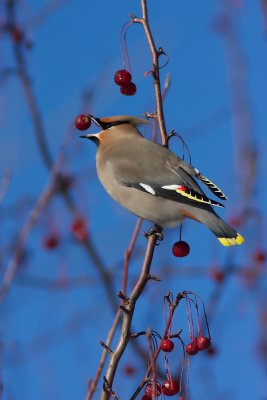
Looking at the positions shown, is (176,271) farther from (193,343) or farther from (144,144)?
(193,343)

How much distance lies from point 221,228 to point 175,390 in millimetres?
797

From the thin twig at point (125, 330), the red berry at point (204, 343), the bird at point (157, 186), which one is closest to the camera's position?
the thin twig at point (125, 330)

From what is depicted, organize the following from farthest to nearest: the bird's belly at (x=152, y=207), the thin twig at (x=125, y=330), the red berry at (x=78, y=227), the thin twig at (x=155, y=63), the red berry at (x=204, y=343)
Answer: the red berry at (x=78, y=227) < the bird's belly at (x=152, y=207) < the thin twig at (x=155, y=63) < the red berry at (x=204, y=343) < the thin twig at (x=125, y=330)

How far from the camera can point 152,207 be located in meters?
3.01

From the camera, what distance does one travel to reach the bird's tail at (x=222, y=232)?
9.04 feet

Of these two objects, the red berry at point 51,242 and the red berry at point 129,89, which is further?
the red berry at point 51,242

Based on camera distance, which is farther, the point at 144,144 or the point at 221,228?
the point at 144,144

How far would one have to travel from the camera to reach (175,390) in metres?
2.17

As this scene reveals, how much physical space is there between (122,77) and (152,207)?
20.9 inches

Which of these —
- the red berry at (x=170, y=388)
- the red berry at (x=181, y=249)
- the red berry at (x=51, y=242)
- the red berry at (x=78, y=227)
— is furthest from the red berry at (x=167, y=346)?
the red berry at (x=51, y=242)

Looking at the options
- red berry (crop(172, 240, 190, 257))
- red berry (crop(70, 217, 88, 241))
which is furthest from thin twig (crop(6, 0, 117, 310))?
red berry (crop(172, 240, 190, 257))

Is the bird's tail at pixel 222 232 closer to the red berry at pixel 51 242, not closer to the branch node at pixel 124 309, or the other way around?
the branch node at pixel 124 309

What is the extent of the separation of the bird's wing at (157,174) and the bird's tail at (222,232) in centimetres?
8

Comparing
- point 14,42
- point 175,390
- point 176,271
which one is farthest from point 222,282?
point 175,390
